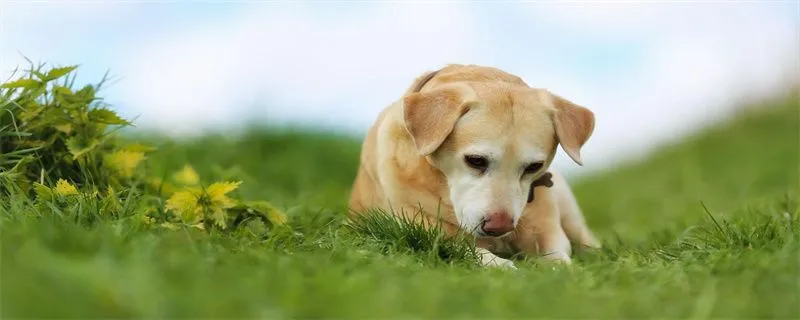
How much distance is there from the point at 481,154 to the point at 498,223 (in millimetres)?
291

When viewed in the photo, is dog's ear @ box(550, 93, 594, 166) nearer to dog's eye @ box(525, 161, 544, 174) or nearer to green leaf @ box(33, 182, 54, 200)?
dog's eye @ box(525, 161, 544, 174)

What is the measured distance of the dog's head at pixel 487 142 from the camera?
13.1 feet

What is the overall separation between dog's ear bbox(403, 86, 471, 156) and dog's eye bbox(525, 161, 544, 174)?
36 centimetres

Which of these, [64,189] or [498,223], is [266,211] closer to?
[64,189]

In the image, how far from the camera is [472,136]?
4.05 m

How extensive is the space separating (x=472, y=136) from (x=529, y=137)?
236 millimetres

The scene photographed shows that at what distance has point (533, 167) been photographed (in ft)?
13.6

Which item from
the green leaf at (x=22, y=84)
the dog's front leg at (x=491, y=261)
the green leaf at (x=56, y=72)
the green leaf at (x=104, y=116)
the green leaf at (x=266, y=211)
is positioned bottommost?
the dog's front leg at (x=491, y=261)

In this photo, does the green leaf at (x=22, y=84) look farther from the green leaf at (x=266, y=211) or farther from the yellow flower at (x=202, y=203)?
the green leaf at (x=266, y=211)

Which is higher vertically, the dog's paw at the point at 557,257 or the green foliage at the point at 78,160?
the green foliage at the point at 78,160

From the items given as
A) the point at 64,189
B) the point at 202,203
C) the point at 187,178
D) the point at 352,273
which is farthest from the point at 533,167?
the point at 187,178

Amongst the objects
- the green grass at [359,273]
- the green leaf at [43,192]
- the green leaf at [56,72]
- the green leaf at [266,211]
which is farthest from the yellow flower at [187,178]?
the green leaf at [43,192]

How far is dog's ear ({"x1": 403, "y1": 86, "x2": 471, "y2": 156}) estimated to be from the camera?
405 centimetres

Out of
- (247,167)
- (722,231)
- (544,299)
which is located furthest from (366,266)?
(247,167)
